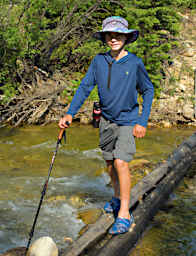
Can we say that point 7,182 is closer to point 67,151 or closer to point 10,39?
point 67,151

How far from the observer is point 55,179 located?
6.88m

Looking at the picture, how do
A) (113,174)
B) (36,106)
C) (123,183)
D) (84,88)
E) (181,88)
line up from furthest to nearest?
(181,88)
(36,106)
(113,174)
(84,88)
(123,183)

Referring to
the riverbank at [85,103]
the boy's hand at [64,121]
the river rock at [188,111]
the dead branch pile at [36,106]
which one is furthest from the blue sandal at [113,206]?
the river rock at [188,111]

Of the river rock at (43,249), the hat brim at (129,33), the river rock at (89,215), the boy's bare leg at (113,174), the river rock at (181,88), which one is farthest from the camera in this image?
the river rock at (181,88)

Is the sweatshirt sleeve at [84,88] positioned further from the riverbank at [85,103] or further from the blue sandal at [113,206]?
the riverbank at [85,103]

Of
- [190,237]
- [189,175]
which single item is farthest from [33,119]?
[190,237]

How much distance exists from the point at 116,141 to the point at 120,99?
1.61ft

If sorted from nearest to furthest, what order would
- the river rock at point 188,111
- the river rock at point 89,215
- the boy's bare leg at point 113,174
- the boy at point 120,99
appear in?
the boy at point 120,99 < the boy's bare leg at point 113,174 < the river rock at point 89,215 < the river rock at point 188,111

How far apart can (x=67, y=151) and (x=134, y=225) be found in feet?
17.1

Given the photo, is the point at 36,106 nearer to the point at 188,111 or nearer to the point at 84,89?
the point at 188,111

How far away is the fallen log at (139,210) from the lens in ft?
11.4

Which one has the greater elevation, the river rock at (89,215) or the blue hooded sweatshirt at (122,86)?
the blue hooded sweatshirt at (122,86)

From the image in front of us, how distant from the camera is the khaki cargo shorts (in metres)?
3.80

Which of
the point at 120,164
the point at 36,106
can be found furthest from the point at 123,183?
the point at 36,106
